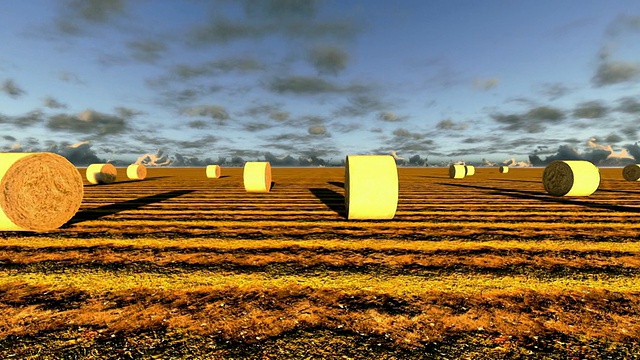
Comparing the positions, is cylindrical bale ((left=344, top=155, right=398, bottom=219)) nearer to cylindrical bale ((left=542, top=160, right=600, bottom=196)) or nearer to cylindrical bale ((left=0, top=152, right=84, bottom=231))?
cylindrical bale ((left=0, top=152, right=84, bottom=231))

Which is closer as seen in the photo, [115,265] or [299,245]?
[115,265]

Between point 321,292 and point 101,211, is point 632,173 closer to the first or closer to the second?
point 321,292

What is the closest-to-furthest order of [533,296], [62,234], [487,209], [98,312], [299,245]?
1. [98,312]
2. [533,296]
3. [299,245]
4. [62,234]
5. [487,209]

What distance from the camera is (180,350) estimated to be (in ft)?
10.1

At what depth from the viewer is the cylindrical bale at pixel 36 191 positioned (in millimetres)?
7863

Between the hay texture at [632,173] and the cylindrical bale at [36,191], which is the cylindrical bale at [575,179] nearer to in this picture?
the hay texture at [632,173]

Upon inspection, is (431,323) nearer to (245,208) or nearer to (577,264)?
(577,264)

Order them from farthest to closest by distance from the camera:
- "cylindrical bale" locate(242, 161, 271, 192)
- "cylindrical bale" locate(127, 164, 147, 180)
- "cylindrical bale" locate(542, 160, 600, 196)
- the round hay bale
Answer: "cylindrical bale" locate(127, 164, 147, 180)
the round hay bale
"cylindrical bale" locate(242, 161, 271, 192)
"cylindrical bale" locate(542, 160, 600, 196)

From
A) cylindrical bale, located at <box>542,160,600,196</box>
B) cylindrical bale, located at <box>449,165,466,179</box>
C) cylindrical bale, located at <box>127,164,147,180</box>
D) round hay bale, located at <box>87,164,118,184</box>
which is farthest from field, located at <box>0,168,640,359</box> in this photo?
cylindrical bale, located at <box>449,165,466,179</box>

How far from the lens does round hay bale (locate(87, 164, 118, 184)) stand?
80.5 feet

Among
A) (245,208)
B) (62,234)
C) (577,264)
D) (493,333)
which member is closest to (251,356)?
(493,333)

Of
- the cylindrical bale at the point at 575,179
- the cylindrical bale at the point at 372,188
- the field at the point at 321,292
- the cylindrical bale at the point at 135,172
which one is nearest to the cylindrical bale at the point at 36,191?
the field at the point at 321,292

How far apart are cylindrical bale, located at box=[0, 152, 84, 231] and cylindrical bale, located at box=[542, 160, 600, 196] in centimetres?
2212

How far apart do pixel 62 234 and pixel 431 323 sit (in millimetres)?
9331
